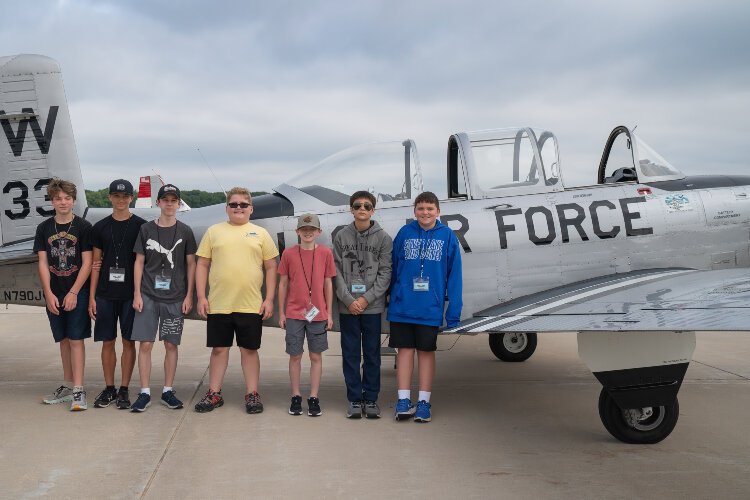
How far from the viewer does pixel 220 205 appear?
6270mm

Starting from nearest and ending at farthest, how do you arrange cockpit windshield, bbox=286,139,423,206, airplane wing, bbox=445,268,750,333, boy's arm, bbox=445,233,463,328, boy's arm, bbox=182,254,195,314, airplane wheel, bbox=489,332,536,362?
airplane wing, bbox=445,268,750,333
boy's arm, bbox=445,233,463,328
boy's arm, bbox=182,254,195,314
cockpit windshield, bbox=286,139,423,206
airplane wheel, bbox=489,332,536,362

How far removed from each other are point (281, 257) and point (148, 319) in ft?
3.85

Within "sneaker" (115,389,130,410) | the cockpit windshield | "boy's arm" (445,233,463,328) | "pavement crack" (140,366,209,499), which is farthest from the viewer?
the cockpit windshield

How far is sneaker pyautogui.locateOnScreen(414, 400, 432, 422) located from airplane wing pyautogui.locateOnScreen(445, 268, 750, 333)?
0.64m

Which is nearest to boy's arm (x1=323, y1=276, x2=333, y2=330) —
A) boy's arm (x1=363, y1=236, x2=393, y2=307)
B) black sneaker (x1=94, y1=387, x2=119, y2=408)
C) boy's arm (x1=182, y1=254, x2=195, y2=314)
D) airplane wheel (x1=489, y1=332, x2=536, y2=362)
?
boy's arm (x1=363, y1=236, x2=393, y2=307)

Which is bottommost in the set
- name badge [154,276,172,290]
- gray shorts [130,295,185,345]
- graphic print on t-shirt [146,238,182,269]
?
gray shorts [130,295,185,345]

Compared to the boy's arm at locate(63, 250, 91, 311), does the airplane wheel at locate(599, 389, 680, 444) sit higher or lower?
lower

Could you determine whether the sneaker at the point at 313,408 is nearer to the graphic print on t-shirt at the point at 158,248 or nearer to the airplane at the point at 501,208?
the airplane at the point at 501,208

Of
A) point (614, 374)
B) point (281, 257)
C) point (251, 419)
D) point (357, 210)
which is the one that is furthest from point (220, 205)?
point (614, 374)

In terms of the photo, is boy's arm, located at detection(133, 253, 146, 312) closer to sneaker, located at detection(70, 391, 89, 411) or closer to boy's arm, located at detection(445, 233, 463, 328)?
sneaker, located at detection(70, 391, 89, 411)

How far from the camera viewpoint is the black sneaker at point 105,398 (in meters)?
5.62

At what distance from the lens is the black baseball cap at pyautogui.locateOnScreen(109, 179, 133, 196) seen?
216 inches

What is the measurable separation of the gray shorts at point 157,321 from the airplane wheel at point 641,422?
11.1 feet

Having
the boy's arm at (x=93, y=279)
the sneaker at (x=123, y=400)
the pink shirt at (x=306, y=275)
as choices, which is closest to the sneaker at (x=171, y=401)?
the sneaker at (x=123, y=400)
